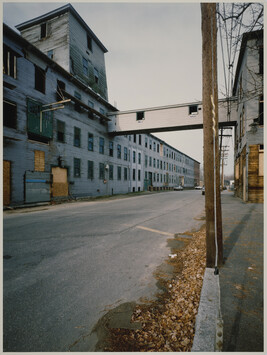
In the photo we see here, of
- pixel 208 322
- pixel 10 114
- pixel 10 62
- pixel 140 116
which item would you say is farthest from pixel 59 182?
pixel 208 322

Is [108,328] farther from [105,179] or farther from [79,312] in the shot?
[105,179]

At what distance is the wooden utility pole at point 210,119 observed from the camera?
338cm

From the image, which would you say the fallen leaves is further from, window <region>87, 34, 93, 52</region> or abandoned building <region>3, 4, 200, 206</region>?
window <region>87, 34, 93, 52</region>

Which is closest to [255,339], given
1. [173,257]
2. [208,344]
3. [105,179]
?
[208,344]

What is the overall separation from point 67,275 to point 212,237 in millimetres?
2751

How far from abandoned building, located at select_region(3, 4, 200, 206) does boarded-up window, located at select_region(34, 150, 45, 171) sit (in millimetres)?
80

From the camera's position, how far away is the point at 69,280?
3.24 m

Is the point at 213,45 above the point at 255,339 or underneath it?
above

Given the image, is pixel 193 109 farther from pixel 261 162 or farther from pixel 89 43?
pixel 89 43

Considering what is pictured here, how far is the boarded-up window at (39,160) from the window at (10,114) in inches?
98.2

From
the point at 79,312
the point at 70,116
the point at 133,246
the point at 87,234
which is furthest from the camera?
the point at 70,116

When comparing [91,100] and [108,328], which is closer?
[108,328]

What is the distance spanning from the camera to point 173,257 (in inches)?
169

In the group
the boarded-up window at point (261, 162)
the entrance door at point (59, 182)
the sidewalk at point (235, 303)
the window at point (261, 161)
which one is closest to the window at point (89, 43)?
the entrance door at point (59, 182)
